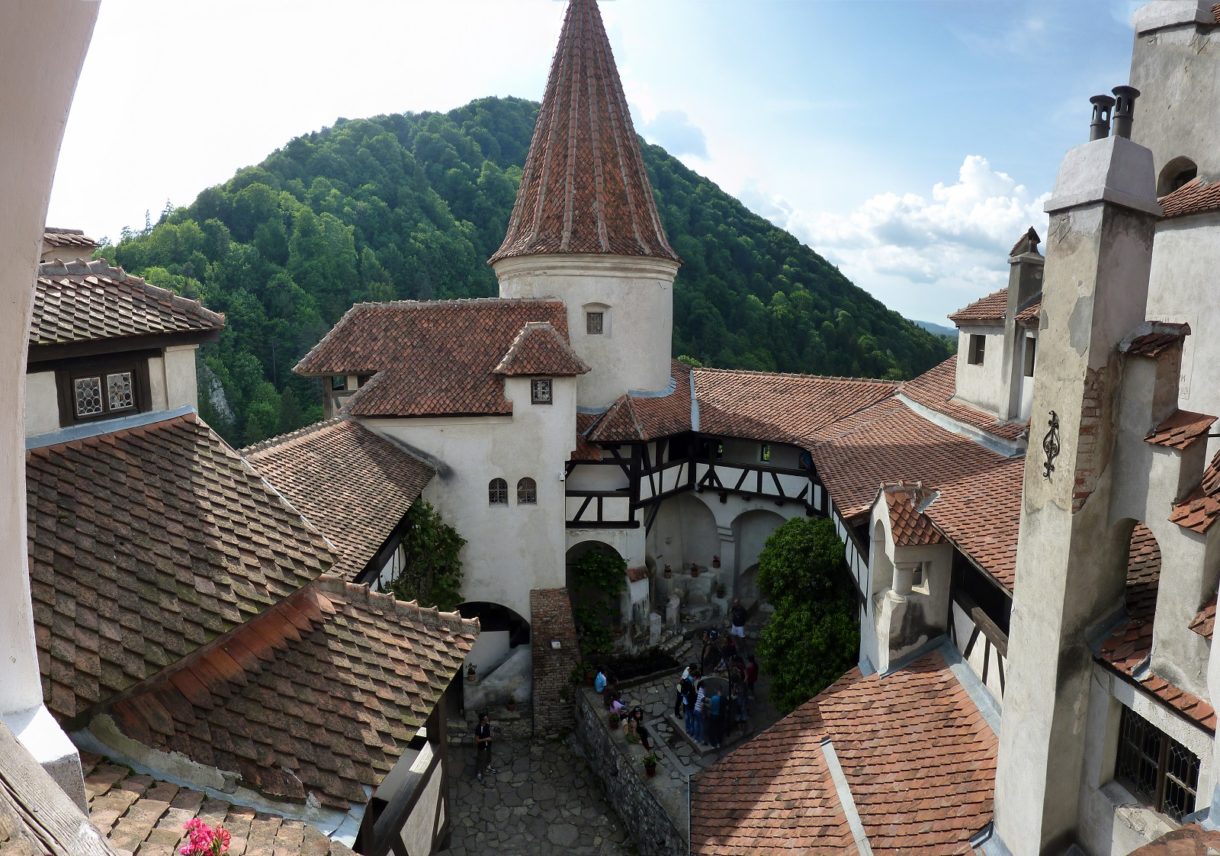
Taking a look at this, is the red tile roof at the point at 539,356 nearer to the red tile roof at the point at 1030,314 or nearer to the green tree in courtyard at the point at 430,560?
the green tree in courtyard at the point at 430,560

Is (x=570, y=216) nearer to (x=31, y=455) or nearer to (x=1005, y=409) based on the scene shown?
(x=1005, y=409)

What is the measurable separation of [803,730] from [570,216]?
13179mm

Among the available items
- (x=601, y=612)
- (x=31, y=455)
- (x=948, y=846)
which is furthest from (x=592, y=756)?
(x=31, y=455)

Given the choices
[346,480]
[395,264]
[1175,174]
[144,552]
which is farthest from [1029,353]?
[395,264]

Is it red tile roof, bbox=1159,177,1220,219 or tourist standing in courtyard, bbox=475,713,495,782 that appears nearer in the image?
red tile roof, bbox=1159,177,1220,219

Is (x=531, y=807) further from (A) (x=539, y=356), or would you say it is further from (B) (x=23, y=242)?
(B) (x=23, y=242)

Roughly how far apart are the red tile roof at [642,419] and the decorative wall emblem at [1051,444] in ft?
37.4

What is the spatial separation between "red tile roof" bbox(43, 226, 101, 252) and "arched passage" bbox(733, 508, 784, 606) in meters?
15.6

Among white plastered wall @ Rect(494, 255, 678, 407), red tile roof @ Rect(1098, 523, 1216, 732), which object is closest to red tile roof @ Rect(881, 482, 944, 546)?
red tile roof @ Rect(1098, 523, 1216, 732)

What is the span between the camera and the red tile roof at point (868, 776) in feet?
24.4

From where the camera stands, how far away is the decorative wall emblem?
612 centimetres

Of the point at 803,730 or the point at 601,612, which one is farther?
the point at 601,612

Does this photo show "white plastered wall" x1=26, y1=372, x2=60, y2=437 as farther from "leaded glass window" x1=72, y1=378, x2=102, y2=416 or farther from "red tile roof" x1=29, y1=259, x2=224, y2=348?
"red tile roof" x1=29, y1=259, x2=224, y2=348

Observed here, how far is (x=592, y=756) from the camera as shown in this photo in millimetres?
14969
